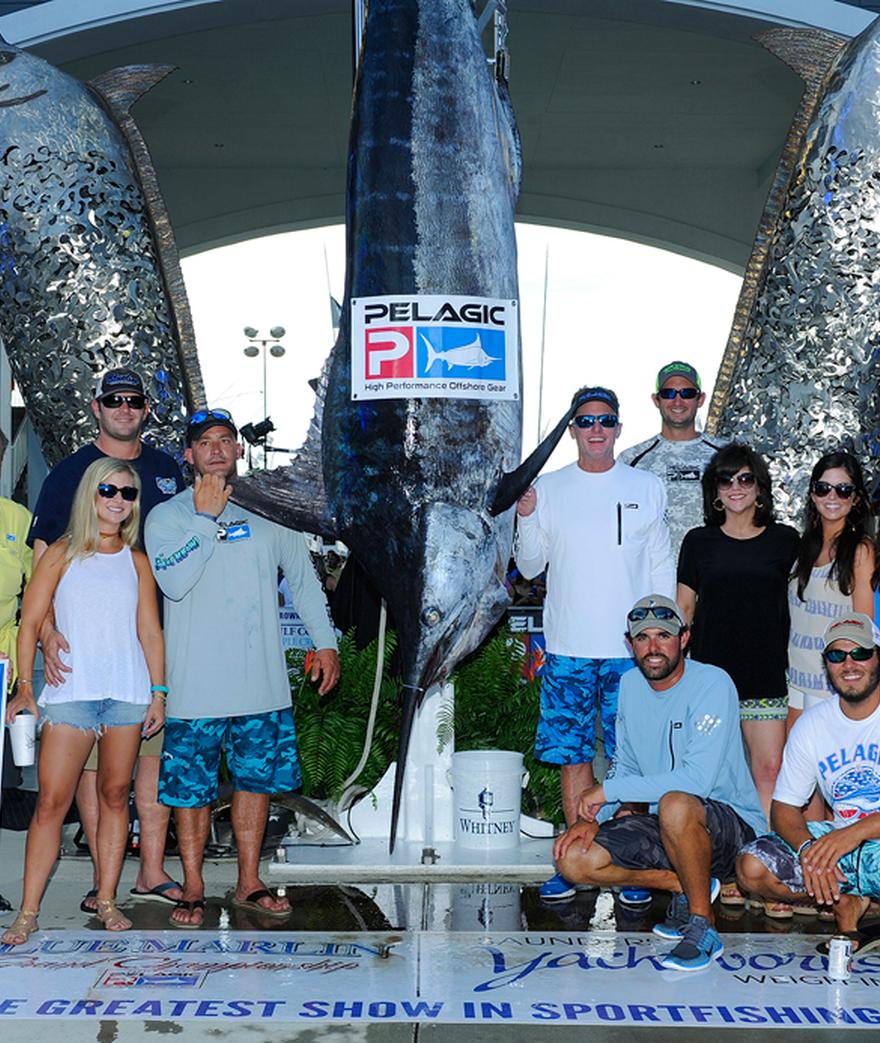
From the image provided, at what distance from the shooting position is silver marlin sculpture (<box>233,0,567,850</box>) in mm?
3732

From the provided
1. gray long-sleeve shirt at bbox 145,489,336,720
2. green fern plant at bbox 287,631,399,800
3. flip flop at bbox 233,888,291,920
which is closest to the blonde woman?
gray long-sleeve shirt at bbox 145,489,336,720

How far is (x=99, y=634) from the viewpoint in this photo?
3760mm

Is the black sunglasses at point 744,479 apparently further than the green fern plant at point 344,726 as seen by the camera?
No

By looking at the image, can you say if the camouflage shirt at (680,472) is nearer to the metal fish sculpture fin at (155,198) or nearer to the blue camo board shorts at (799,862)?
the blue camo board shorts at (799,862)

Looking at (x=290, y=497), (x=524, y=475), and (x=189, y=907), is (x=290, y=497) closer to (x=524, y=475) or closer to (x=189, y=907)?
(x=524, y=475)

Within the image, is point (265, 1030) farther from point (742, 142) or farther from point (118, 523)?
point (742, 142)

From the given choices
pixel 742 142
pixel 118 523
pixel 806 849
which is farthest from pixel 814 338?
pixel 742 142

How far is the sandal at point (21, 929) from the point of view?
362 cm

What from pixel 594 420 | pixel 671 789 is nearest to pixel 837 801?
pixel 671 789

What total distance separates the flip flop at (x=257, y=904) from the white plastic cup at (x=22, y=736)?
782mm

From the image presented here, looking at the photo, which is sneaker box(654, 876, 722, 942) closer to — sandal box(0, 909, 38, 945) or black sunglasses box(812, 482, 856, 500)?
black sunglasses box(812, 482, 856, 500)

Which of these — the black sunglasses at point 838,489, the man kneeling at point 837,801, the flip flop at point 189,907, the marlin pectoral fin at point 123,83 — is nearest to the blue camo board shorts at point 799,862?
the man kneeling at point 837,801

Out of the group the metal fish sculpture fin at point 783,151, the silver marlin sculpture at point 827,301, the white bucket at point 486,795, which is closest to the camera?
the white bucket at point 486,795

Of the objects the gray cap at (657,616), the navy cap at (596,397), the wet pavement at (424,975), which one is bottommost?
the wet pavement at (424,975)
